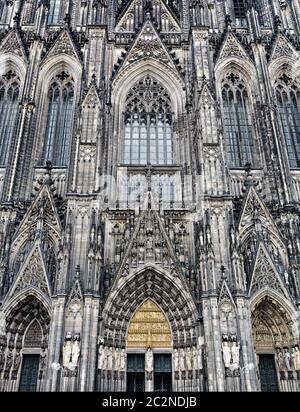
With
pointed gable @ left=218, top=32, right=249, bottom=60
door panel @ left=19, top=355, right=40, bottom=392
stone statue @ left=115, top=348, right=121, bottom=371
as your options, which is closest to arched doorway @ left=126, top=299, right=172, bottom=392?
stone statue @ left=115, top=348, right=121, bottom=371

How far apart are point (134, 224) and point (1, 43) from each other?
13.4 metres

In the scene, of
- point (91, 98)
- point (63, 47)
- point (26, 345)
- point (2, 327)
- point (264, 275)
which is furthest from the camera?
point (63, 47)

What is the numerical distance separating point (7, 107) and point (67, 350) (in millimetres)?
13635

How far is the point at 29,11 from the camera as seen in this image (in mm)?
25969

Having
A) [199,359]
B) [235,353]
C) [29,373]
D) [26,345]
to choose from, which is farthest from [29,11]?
[235,353]

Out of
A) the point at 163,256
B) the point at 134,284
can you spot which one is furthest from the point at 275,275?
the point at 134,284

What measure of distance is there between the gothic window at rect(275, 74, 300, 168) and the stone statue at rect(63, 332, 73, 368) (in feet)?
44.5

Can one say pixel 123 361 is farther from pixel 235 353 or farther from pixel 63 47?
pixel 63 47

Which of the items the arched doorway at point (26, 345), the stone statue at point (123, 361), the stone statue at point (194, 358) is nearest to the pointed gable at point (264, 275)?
the stone statue at point (194, 358)

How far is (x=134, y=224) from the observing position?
18797mm

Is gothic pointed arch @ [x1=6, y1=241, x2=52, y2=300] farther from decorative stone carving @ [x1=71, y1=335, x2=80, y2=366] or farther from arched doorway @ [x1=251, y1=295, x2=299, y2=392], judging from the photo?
arched doorway @ [x1=251, y1=295, x2=299, y2=392]

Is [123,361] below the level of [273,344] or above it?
below

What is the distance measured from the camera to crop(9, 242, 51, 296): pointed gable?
55.3 feet

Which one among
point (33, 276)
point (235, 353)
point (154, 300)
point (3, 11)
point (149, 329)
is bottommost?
point (235, 353)
